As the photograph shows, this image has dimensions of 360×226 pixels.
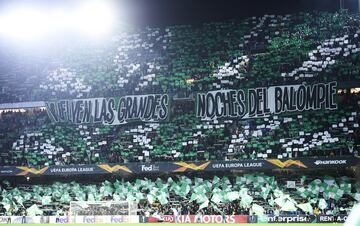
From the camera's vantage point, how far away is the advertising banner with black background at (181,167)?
18.6m

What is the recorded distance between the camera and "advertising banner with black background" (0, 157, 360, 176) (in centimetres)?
1862

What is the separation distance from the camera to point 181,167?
2012 centimetres

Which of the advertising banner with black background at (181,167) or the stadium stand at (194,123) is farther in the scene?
the stadium stand at (194,123)

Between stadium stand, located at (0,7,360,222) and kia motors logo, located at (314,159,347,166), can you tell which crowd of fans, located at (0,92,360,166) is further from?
kia motors logo, located at (314,159,347,166)

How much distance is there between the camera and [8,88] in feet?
82.9

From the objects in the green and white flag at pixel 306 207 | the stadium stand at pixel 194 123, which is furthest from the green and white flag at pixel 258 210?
the green and white flag at pixel 306 207

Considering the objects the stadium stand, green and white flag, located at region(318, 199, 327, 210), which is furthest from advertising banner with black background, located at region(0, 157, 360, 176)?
green and white flag, located at region(318, 199, 327, 210)

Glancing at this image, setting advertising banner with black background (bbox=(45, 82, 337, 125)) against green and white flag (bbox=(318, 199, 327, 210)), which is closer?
green and white flag (bbox=(318, 199, 327, 210))

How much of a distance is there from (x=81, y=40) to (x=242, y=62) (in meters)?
8.37

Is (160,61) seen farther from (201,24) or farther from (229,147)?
(229,147)

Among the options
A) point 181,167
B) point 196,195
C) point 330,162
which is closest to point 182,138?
point 181,167

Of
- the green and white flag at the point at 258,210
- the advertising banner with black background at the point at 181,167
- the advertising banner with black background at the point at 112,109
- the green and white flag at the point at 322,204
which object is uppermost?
the advertising banner with black background at the point at 112,109

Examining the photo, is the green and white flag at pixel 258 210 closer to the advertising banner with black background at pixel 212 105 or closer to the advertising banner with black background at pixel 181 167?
Result: the advertising banner with black background at pixel 181 167

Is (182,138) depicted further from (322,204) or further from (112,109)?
(322,204)
